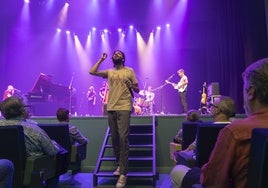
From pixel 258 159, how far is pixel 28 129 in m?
1.93

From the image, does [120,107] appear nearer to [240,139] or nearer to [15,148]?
[15,148]

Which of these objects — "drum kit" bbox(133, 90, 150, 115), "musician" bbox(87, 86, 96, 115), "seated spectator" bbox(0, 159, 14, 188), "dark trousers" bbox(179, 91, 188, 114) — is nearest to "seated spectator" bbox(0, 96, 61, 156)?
"seated spectator" bbox(0, 159, 14, 188)

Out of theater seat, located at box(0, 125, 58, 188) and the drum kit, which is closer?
theater seat, located at box(0, 125, 58, 188)

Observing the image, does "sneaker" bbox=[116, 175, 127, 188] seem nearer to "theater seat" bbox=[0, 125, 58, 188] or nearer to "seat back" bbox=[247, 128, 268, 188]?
"theater seat" bbox=[0, 125, 58, 188]

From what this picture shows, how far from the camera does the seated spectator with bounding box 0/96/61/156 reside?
8.50ft

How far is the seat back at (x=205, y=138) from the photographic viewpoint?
7.58ft

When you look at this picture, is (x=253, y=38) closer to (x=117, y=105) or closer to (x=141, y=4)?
(x=141, y=4)

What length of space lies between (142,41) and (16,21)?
393 cm

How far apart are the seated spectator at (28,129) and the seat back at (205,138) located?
118cm

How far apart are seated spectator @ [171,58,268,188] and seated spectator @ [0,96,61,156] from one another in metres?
1.62

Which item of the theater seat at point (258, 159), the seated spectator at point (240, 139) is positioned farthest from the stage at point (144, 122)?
the theater seat at point (258, 159)

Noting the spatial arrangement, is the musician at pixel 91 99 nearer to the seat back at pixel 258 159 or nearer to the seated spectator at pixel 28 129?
the seated spectator at pixel 28 129

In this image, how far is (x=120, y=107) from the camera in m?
3.73

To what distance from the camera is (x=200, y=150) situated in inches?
94.5
